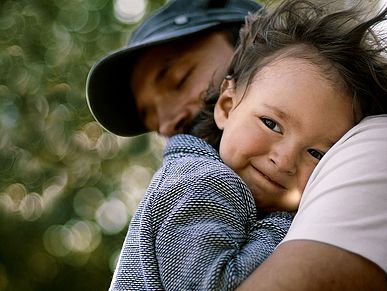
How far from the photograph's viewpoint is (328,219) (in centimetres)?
111

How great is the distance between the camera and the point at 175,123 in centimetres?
221

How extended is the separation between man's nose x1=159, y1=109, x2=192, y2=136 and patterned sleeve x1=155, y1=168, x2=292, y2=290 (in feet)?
2.63

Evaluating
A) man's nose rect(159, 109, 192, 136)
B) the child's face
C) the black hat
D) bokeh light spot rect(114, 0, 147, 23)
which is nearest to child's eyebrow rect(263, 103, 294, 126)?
the child's face

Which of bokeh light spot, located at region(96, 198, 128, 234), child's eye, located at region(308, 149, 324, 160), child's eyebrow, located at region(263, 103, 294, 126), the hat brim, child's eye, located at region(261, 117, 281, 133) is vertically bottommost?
bokeh light spot, located at region(96, 198, 128, 234)

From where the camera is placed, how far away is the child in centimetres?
125

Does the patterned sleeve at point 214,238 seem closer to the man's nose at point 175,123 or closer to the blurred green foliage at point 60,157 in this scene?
the man's nose at point 175,123

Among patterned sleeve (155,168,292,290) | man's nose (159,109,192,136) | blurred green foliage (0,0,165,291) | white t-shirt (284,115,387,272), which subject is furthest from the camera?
blurred green foliage (0,0,165,291)

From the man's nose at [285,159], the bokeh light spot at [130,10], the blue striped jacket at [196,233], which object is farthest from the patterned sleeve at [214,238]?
the bokeh light spot at [130,10]

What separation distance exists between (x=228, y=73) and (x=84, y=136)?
631 centimetres

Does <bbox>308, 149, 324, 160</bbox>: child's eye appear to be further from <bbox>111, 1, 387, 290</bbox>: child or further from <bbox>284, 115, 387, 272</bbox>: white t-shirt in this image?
<bbox>284, 115, 387, 272</bbox>: white t-shirt

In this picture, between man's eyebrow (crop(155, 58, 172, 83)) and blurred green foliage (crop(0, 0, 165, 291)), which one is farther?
blurred green foliage (crop(0, 0, 165, 291))

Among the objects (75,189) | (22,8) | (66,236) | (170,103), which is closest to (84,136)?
(75,189)

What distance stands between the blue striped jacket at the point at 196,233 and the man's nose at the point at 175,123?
0.71 metres

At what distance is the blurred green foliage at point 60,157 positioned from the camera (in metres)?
8.04
